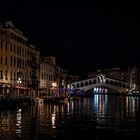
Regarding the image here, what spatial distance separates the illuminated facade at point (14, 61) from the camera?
93.5 m

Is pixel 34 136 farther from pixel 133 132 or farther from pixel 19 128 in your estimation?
pixel 133 132

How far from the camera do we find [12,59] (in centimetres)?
9988

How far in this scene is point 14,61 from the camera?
101625 mm

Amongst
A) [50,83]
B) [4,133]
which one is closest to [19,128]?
[4,133]

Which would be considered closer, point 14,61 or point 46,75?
point 14,61

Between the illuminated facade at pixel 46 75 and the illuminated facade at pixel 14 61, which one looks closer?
the illuminated facade at pixel 14 61

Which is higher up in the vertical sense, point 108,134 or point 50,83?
point 50,83

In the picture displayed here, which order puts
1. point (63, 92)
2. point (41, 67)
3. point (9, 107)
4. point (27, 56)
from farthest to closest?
point (63, 92) < point (41, 67) < point (27, 56) < point (9, 107)

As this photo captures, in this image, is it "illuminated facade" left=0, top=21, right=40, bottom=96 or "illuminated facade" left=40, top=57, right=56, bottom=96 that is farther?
"illuminated facade" left=40, top=57, right=56, bottom=96

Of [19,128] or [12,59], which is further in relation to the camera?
[12,59]

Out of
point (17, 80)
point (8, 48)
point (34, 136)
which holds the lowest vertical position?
point (34, 136)

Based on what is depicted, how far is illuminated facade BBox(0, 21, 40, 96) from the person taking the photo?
9348 centimetres

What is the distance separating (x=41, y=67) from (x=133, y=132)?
10436cm

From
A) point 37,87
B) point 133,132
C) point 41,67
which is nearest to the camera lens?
point 133,132
